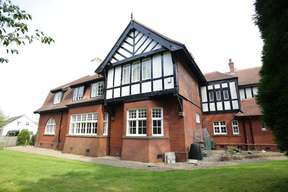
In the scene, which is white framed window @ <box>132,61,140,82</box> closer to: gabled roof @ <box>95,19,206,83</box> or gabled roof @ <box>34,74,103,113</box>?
gabled roof @ <box>95,19,206,83</box>

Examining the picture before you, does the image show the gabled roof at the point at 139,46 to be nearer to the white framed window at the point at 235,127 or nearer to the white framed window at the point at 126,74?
the white framed window at the point at 126,74

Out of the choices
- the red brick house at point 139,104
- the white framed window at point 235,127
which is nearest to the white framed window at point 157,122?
the red brick house at point 139,104

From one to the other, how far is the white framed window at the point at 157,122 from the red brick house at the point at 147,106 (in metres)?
0.07

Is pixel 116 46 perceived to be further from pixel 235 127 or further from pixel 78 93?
pixel 235 127

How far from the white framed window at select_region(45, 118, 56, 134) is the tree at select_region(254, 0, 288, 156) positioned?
21.4 meters

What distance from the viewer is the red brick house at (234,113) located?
1498cm

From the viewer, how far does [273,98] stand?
352 centimetres

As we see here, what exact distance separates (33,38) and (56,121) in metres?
17.0

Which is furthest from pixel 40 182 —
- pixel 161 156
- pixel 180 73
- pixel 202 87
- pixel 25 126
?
pixel 25 126

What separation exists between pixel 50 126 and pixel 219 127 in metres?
20.6

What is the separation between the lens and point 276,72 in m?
3.56

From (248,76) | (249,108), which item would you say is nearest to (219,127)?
(249,108)

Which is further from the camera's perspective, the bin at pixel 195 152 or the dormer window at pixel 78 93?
the dormer window at pixel 78 93

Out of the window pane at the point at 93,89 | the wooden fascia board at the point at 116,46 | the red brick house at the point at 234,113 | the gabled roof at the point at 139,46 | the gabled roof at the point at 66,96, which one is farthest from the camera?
the gabled roof at the point at 66,96
